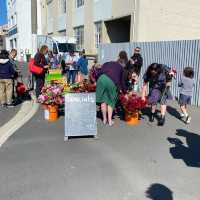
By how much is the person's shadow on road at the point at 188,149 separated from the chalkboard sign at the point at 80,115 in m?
1.75

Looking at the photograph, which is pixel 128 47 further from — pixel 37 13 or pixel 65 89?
pixel 37 13

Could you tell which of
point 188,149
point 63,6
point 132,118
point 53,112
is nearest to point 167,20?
point 132,118

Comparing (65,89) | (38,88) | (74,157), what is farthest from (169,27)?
(74,157)

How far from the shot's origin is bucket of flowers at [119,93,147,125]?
25.5ft

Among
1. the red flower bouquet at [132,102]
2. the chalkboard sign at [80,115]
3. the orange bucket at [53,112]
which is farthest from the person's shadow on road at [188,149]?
the orange bucket at [53,112]

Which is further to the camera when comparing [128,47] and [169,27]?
[169,27]

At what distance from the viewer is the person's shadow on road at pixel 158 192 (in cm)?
414

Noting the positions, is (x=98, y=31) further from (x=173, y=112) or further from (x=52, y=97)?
(x=52, y=97)

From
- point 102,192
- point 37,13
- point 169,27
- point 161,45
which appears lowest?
point 102,192

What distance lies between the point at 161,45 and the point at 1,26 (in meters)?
83.3

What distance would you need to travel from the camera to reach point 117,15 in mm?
20016

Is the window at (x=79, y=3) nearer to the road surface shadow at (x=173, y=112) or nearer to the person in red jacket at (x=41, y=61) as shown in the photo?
the person in red jacket at (x=41, y=61)

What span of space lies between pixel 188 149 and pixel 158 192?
202cm

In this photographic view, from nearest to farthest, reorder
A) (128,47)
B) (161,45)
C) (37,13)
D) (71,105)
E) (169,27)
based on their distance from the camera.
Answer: (71,105), (161,45), (128,47), (169,27), (37,13)
